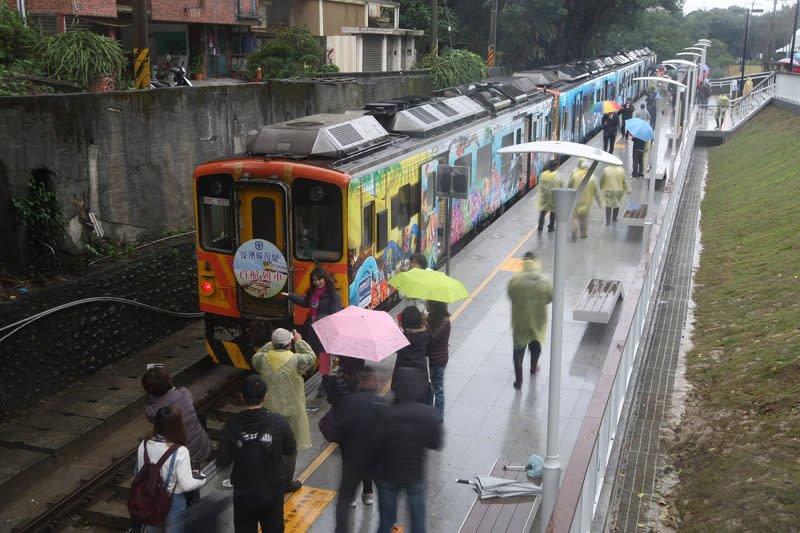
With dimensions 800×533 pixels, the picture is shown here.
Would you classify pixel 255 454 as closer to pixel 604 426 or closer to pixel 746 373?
pixel 604 426

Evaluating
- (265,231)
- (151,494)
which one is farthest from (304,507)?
(265,231)

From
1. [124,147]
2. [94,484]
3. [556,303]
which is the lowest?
[94,484]

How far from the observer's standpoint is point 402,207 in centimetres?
1147

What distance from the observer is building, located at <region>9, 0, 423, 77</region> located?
64.0 feet

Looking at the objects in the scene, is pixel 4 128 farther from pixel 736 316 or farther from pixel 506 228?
pixel 736 316

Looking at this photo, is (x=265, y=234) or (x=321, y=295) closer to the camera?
(x=321, y=295)

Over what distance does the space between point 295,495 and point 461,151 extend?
7.97 meters

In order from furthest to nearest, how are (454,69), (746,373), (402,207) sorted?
1. (454,69)
2. (402,207)
3. (746,373)

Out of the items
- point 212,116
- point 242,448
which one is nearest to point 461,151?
point 212,116

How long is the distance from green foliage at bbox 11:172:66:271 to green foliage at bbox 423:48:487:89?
2143 cm

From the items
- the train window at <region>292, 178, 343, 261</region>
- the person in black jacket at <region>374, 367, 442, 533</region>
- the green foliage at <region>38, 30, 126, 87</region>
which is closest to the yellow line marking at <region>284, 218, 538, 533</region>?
the person in black jacket at <region>374, 367, 442, 533</region>

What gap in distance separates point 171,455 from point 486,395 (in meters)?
4.71

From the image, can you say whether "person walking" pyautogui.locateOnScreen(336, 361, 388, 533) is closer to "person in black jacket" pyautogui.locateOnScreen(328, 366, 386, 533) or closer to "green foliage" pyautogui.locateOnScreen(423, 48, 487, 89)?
"person in black jacket" pyautogui.locateOnScreen(328, 366, 386, 533)

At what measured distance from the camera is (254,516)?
5.96m
